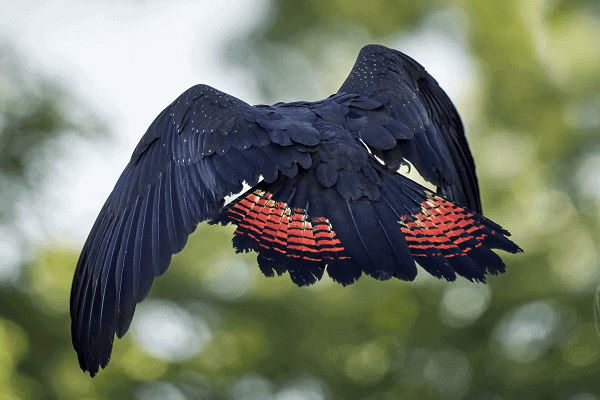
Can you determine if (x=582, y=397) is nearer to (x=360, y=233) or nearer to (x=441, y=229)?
(x=441, y=229)

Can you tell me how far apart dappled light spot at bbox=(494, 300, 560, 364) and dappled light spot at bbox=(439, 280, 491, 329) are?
0.41 meters

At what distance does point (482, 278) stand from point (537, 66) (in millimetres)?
8747

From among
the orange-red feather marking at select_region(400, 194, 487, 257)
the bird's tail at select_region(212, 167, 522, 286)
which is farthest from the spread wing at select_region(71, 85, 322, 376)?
the orange-red feather marking at select_region(400, 194, 487, 257)

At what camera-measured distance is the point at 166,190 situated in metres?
2.93

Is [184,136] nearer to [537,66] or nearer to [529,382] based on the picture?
[529,382]

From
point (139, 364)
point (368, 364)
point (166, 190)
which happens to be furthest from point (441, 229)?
point (139, 364)

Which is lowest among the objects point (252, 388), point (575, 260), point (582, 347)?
point (252, 388)

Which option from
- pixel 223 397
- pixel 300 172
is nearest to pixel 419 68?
pixel 300 172

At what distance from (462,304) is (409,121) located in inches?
271

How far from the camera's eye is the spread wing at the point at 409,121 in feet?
10.6

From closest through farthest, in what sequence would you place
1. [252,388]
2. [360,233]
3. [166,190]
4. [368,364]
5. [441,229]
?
[360,233], [441,229], [166,190], [368,364], [252,388]

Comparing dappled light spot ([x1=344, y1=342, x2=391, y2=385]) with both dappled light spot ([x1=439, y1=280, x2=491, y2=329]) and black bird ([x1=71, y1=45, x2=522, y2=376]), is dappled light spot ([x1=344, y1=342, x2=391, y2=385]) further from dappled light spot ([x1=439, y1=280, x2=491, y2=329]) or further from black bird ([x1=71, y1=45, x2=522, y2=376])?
black bird ([x1=71, y1=45, x2=522, y2=376])

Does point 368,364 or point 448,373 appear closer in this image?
point 448,373

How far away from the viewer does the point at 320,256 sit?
2.73 metres
